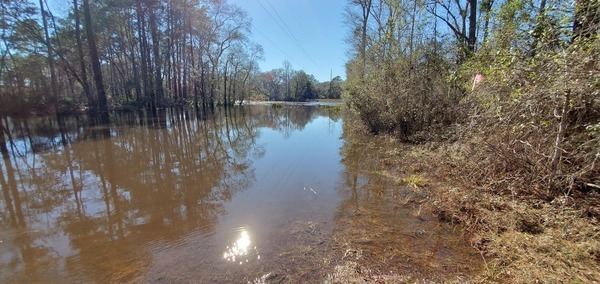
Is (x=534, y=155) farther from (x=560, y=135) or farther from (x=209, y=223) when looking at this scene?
(x=209, y=223)

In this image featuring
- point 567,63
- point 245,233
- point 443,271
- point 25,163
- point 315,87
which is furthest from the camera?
point 315,87

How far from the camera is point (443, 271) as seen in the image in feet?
7.84

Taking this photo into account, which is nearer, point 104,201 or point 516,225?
point 516,225

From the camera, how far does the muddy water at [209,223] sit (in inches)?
98.9

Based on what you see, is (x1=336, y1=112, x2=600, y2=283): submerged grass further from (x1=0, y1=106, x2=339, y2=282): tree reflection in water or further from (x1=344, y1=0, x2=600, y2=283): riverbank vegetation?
(x1=0, y1=106, x2=339, y2=282): tree reflection in water

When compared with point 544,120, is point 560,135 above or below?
below

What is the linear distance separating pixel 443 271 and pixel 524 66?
2.80 m

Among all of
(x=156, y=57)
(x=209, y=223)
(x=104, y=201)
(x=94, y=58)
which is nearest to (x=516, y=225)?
(x=209, y=223)

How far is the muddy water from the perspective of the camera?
251 cm

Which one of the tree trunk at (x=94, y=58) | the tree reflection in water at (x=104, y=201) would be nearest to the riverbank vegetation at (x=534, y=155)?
the tree reflection in water at (x=104, y=201)

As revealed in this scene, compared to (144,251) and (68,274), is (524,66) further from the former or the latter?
(68,274)

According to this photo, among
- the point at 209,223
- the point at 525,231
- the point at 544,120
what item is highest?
the point at 544,120

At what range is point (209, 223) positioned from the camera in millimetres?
3473

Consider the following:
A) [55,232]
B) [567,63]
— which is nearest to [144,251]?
[55,232]
